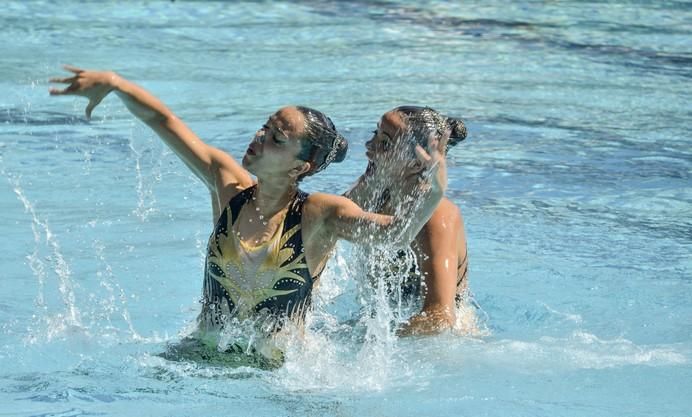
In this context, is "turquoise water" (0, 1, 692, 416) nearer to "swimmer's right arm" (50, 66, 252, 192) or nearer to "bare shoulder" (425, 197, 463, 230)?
"bare shoulder" (425, 197, 463, 230)

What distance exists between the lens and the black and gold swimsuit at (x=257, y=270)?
152 inches

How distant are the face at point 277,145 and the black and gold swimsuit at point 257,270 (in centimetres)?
19

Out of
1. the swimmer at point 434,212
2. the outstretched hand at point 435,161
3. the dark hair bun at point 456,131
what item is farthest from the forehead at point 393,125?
the outstretched hand at point 435,161

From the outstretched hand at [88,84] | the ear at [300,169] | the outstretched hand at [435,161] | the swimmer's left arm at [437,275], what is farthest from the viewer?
the swimmer's left arm at [437,275]

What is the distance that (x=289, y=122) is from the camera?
3.74 metres

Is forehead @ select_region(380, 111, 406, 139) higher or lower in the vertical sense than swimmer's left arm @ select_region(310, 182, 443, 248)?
higher

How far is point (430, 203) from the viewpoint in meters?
3.49

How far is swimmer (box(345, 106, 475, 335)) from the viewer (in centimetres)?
421

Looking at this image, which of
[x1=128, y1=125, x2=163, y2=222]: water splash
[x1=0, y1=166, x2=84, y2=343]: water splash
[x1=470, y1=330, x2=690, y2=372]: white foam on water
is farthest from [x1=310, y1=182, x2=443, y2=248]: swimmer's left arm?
[x1=128, y1=125, x2=163, y2=222]: water splash

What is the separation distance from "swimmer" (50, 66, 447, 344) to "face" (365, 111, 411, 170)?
0.33m

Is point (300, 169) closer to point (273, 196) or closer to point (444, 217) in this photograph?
point (273, 196)

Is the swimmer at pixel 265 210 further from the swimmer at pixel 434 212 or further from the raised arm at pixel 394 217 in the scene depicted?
the swimmer at pixel 434 212

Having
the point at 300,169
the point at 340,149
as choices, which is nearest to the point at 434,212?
the point at 340,149

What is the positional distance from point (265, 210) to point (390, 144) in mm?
597
